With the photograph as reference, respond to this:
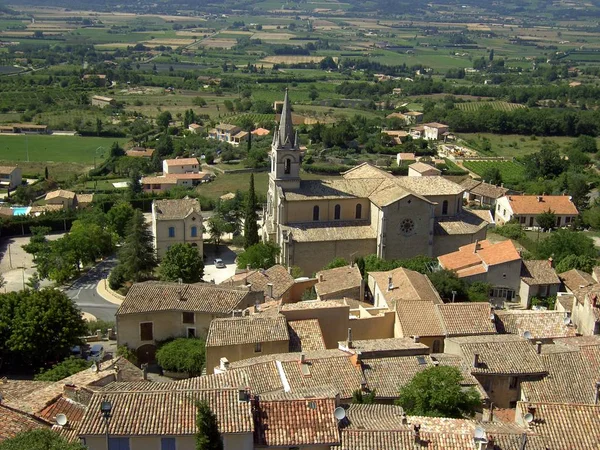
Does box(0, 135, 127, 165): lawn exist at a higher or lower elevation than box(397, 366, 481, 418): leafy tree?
lower

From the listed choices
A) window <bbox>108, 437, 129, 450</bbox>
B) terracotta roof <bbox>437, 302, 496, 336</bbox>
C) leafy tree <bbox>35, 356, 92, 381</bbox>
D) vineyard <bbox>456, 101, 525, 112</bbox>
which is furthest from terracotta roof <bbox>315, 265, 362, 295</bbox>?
vineyard <bbox>456, 101, 525, 112</bbox>

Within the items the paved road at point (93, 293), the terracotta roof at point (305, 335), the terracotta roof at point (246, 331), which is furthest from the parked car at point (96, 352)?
the terracotta roof at point (305, 335)

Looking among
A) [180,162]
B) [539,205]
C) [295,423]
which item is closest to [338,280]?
[295,423]

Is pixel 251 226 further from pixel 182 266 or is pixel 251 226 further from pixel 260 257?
pixel 182 266

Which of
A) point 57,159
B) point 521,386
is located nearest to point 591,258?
point 521,386

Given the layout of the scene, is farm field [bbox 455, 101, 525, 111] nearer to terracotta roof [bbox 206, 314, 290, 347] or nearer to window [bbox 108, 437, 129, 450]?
terracotta roof [bbox 206, 314, 290, 347]

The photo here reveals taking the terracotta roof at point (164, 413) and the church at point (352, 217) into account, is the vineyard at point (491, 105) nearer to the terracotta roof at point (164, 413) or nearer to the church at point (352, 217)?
the church at point (352, 217)
